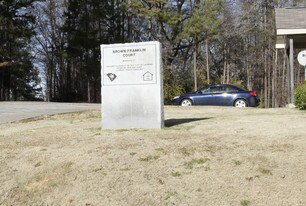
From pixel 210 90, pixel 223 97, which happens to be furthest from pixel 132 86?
pixel 210 90

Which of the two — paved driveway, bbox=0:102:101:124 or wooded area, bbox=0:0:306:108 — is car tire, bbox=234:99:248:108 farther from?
wooded area, bbox=0:0:306:108

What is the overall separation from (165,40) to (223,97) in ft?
57.1

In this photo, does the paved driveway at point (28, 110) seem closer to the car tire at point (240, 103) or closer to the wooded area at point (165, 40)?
the car tire at point (240, 103)

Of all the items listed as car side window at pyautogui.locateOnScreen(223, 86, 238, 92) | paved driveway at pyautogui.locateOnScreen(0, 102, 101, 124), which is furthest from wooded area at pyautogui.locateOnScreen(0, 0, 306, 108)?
paved driveway at pyautogui.locateOnScreen(0, 102, 101, 124)

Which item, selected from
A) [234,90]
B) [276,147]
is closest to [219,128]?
[276,147]

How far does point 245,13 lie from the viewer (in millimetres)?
35844

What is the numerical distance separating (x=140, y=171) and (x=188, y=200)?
1.04 m

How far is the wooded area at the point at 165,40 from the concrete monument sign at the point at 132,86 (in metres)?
21.6

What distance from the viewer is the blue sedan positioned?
20.0m

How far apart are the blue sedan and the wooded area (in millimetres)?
9398

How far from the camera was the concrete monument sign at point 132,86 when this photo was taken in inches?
356

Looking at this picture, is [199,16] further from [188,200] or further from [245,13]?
[188,200]

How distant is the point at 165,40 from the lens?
37000 mm

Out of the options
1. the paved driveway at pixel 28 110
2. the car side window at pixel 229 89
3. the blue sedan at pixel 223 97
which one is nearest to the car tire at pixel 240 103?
the blue sedan at pixel 223 97
